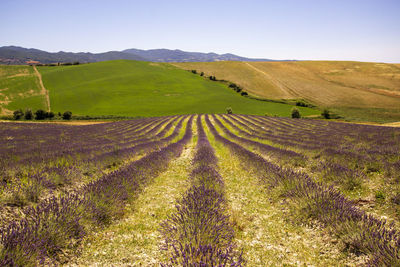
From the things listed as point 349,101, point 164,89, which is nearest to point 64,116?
point 164,89

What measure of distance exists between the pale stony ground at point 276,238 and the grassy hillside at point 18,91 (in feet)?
192

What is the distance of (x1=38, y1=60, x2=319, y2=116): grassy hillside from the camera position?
51091mm

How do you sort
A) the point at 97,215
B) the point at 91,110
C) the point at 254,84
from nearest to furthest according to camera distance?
the point at 97,215
the point at 91,110
the point at 254,84

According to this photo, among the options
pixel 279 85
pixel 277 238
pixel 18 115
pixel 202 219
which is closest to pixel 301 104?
pixel 279 85

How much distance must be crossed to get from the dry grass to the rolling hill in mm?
9983

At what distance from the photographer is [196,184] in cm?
552

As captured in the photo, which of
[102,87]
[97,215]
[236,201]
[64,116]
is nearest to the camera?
[97,215]

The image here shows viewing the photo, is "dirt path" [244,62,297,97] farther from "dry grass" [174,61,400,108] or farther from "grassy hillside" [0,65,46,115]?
"grassy hillside" [0,65,46,115]

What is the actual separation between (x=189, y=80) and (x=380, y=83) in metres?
66.5

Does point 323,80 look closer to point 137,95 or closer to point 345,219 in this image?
point 137,95

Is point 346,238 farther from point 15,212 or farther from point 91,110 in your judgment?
point 91,110

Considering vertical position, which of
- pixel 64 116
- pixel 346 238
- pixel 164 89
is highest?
pixel 164 89

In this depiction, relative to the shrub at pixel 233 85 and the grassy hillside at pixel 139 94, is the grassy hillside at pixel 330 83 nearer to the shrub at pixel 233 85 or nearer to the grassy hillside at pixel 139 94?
the shrub at pixel 233 85

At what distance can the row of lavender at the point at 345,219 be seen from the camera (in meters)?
2.37
